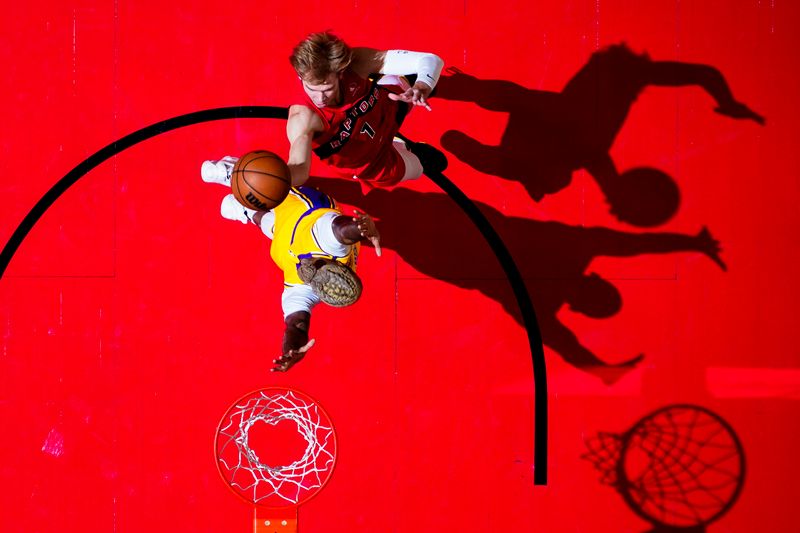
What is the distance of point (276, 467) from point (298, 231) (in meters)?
2.17

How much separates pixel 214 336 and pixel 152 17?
8.41 feet

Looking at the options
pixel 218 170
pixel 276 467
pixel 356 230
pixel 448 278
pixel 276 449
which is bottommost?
pixel 276 467

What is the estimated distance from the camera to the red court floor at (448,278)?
5.66 meters

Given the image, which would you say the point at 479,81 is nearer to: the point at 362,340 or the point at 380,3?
the point at 380,3

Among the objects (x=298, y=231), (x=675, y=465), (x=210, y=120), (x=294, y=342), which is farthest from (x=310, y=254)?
(x=675, y=465)

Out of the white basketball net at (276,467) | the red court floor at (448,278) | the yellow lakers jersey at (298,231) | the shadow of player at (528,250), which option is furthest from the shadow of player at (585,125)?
the white basketball net at (276,467)

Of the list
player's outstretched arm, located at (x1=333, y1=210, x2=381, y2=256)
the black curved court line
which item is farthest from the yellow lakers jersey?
the black curved court line

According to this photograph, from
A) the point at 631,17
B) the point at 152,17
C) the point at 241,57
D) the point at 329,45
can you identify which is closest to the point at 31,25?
the point at 152,17

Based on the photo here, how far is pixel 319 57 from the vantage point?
392 centimetres

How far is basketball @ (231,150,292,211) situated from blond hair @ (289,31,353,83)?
0.51 metres

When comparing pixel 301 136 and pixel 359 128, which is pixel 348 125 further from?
pixel 301 136

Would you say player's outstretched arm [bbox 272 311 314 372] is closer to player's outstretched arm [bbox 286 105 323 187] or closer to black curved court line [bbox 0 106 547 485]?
player's outstretched arm [bbox 286 105 323 187]

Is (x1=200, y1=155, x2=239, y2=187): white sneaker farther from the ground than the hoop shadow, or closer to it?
farther from the ground

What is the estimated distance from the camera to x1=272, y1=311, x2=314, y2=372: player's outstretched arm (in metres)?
4.21
